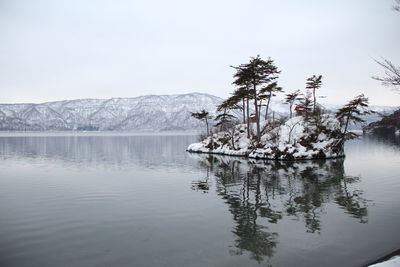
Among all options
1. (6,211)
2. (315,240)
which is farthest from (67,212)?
(315,240)

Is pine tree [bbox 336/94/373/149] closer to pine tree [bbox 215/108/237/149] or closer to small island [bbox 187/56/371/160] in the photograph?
small island [bbox 187/56/371/160]

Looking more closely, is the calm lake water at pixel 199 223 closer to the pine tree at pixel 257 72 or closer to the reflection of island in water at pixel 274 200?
the reflection of island in water at pixel 274 200

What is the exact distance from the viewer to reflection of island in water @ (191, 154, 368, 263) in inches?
436

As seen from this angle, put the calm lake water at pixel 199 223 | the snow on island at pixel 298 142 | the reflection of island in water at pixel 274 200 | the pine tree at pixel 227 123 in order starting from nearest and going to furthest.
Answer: the calm lake water at pixel 199 223, the reflection of island in water at pixel 274 200, the snow on island at pixel 298 142, the pine tree at pixel 227 123

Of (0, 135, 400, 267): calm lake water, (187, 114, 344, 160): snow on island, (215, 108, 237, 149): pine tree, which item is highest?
(215, 108, 237, 149): pine tree

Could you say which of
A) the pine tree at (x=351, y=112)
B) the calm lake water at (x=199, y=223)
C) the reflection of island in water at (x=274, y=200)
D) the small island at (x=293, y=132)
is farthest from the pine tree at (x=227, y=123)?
the calm lake water at (x=199, y=223)

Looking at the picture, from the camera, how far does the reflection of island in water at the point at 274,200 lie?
11062 mm

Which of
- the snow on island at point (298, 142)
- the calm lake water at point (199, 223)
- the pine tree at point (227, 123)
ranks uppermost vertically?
the pine tree at point (227, 123)

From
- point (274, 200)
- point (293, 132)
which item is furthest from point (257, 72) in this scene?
point (274, 200)

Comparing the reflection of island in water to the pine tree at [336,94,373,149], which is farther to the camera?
the pine tree at [336,94,373,149]

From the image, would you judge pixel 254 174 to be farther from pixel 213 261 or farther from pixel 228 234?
pixel 213 261

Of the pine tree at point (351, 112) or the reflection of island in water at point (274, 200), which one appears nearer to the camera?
the reflection of island in water at point (274, 200)

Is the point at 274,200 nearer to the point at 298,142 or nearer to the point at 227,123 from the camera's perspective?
the point at 298,142

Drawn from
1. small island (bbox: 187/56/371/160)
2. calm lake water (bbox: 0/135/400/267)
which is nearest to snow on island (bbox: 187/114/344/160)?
small island (bbox: 187/56/371/160)
